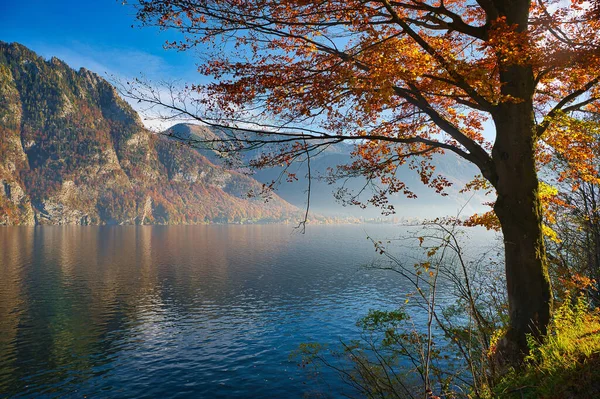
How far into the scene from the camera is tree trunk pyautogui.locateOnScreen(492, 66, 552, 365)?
22.1ft

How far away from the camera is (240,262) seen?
65.0 m

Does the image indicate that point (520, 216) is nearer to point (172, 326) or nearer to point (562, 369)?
point (562, 369)

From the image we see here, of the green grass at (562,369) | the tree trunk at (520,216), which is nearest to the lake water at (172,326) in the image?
the tree trunk at (520,216)

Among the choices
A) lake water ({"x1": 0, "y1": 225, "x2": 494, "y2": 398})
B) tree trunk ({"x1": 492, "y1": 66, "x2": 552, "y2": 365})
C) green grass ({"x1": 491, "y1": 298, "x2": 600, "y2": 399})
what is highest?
tree trunk ({"x1": 492, "y1": 66, "x2": 552, "y2": 365})

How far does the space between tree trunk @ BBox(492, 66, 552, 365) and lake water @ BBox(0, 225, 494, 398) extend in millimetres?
12100

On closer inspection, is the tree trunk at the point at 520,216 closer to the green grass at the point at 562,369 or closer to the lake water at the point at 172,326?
the green grass at the point at 562,369

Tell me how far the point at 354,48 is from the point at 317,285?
39.4 meters

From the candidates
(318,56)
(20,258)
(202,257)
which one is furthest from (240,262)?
(318,56)

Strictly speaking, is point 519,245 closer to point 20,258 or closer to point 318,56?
point 318,56

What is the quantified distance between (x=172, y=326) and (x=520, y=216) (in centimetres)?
2642

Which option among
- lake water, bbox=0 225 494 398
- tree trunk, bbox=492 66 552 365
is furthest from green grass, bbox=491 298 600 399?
lake water, bbox=0 225 494 398

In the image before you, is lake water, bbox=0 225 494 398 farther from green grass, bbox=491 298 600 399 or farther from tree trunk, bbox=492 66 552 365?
green grass, bbox=491 298 600 399

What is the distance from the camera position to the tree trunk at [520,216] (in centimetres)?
673

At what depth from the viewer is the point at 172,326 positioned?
89.3 ft
